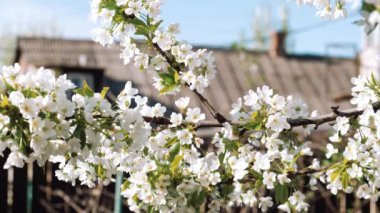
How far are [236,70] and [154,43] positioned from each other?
Answer: 1267 centimetres

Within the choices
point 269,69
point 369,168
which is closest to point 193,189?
point 369,168

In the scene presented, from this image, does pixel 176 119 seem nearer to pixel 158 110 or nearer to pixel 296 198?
pixel 158 110

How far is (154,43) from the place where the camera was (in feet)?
7.11

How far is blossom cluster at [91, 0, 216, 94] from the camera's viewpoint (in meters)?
2.08

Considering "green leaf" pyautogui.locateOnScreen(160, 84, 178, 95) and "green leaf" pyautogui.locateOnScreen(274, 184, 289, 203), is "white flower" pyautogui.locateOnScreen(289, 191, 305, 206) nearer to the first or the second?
"green leaf" pyautogui.locateOnScreen(274, 184, 289, 203)

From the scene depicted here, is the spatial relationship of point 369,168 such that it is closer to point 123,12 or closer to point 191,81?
point 191,81

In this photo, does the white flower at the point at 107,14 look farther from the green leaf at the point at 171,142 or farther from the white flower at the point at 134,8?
the green leaf at the point at 171,142

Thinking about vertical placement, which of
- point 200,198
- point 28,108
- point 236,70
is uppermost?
point 236,70

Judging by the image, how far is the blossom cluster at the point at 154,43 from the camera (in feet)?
6.82

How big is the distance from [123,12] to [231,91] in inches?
472

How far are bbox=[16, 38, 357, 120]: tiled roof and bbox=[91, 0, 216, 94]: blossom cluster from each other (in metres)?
10.5

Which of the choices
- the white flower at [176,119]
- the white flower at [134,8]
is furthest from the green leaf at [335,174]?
the white flower at [134,8]

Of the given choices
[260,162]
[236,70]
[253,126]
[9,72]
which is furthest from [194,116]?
[236,70]

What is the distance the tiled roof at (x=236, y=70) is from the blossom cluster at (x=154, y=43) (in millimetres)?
10500
